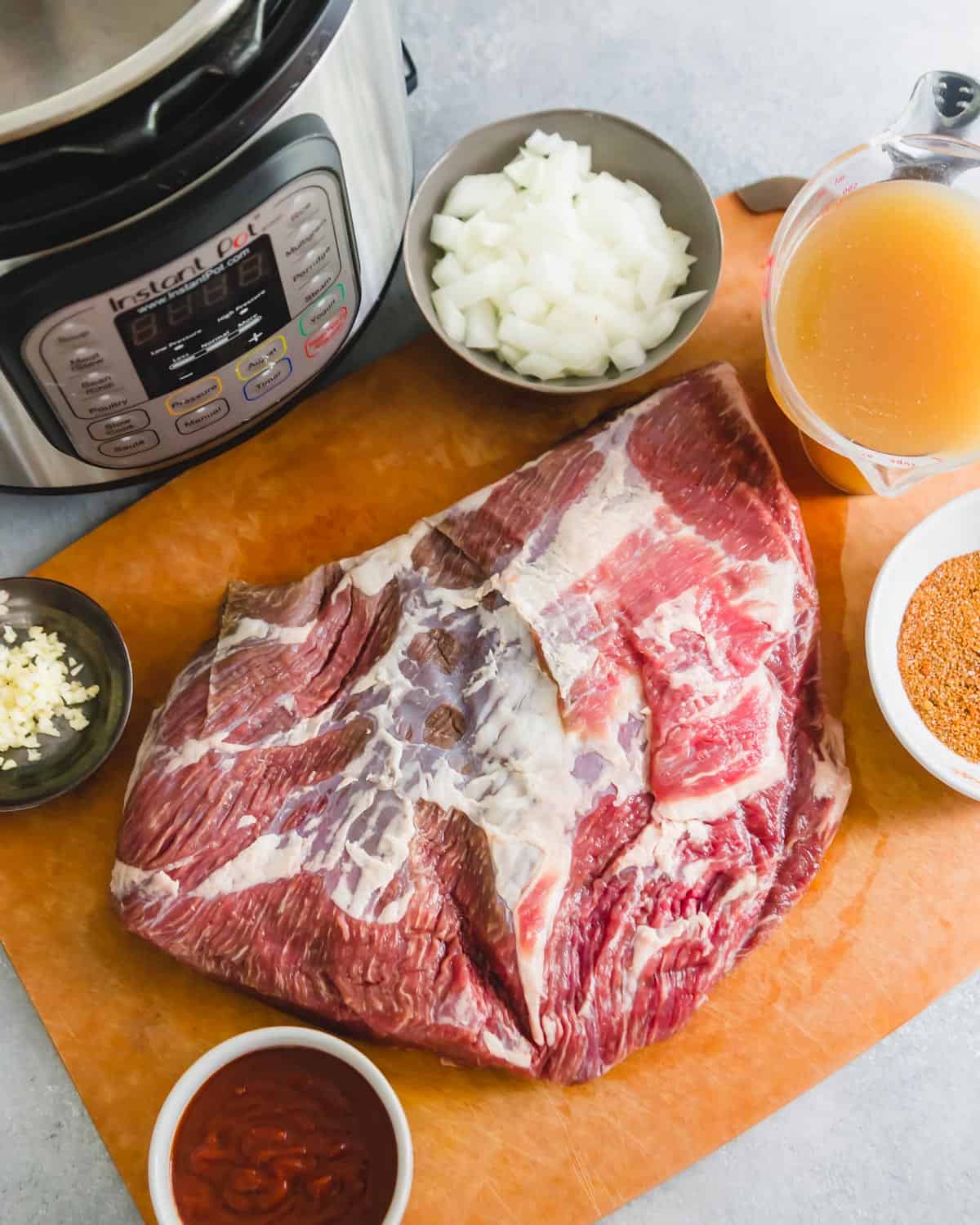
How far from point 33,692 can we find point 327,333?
87 cm

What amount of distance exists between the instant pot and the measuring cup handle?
3.24ft

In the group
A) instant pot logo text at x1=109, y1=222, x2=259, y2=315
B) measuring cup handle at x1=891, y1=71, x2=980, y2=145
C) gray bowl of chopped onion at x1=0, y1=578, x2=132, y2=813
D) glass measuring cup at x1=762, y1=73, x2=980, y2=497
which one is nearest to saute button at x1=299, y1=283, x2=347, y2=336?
instant pot logo text at x1=109, y1=222, x2=259, y2=315

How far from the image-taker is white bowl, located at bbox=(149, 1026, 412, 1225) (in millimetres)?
1914

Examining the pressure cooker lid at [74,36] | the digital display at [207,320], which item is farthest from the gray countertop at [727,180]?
the pressure cooker lid at [74,36]

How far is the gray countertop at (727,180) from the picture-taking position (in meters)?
2.27

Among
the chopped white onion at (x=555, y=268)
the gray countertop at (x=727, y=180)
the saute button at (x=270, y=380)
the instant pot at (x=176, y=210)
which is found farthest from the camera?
the chopped white onion at (x=555, y=268)

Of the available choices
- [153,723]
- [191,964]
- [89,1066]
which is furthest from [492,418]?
[89,1066]

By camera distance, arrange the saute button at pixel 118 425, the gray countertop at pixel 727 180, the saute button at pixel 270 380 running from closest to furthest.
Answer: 1. the saute button at pixel 118 425
2. the saute button at pixel 270 380
3. the gray countertop at pixel 727 180

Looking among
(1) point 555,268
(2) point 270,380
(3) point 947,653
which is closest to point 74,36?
(2) point 270,380

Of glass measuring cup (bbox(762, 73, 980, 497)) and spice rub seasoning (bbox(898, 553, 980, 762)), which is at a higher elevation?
glass measuring cup (bbox(762, 73, 980, 497))

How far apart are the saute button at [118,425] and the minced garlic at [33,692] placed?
1.50 feet

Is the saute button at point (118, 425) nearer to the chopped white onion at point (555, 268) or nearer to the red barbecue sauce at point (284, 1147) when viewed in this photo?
the chopped white onion at point (555, 268)

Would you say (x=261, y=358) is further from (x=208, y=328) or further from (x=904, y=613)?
(x=904, y=613)

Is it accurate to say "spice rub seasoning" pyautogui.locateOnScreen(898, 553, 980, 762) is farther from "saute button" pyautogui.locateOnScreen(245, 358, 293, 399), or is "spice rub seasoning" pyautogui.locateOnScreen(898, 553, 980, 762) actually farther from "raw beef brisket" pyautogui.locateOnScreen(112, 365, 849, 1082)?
"saute button" pyautogui.locateOnScreen(245, 358, 293, 399)
